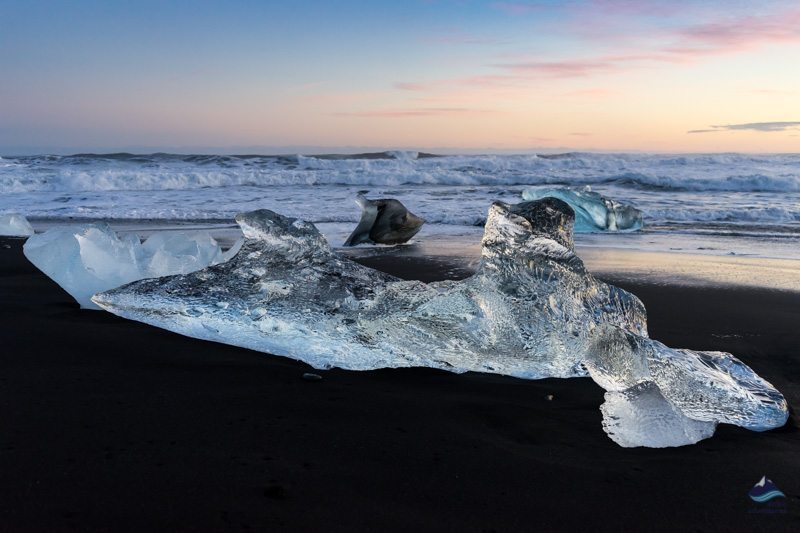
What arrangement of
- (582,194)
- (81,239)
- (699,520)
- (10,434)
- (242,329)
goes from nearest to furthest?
(699,520)
(10,434)
(242,329)
(81,239)
(582,194)

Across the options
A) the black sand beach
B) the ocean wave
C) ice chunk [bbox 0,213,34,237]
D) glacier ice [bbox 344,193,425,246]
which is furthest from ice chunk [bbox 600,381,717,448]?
the ocean wave

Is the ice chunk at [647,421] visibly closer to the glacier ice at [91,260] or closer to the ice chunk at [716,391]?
the ice chunk at [716,391]

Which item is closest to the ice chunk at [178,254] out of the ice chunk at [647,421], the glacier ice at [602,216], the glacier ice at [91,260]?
the glacier ice at [91,260]

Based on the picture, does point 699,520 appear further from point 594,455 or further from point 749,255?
point 749,255

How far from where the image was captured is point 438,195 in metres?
14.4

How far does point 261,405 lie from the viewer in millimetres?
1919

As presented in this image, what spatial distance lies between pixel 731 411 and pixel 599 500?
0.71 meters

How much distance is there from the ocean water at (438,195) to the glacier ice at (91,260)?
14.1ft

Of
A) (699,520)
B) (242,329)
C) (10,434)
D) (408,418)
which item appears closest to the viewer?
(699,520)

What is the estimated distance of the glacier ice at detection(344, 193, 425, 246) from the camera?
266 inches

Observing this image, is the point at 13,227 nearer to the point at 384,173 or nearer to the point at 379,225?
the point at 379,225

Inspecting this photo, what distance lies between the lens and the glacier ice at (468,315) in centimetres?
208

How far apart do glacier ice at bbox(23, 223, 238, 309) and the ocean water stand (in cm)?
430

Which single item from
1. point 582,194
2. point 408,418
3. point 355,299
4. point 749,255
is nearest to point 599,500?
point 408,418
